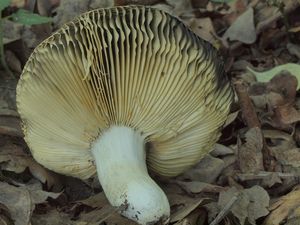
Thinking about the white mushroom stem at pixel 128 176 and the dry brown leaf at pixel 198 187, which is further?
the dry brown leaf at pixel 198 187

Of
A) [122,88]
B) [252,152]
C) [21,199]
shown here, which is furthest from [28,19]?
[252,152]

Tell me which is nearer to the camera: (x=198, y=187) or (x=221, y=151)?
(x=198, y=187)

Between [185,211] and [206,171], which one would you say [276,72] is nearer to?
[206,171]

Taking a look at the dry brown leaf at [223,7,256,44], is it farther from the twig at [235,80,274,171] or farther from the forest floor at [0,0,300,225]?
the twig at [235,80,274,171]

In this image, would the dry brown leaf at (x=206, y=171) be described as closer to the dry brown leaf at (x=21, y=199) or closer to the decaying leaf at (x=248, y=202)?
the decaying leaf at (x=248, y=202)

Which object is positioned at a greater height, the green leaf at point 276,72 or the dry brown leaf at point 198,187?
the green leaf at point 276,72

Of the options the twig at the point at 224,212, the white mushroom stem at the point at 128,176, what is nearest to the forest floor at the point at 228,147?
the twig at the point at 224,212

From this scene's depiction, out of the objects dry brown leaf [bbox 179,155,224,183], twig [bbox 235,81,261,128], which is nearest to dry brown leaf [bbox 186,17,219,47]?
twig [bbox 235,81,261,128]
